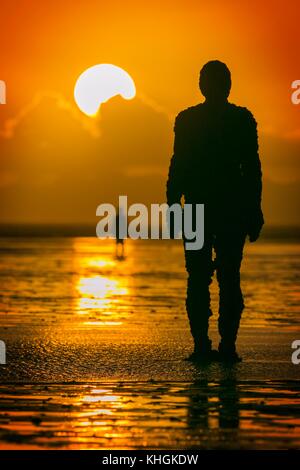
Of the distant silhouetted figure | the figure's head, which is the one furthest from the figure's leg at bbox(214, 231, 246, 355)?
the figure's head

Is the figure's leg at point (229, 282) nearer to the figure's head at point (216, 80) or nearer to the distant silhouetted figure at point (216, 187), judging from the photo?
the distant silhouetted figure at point (216, 187)

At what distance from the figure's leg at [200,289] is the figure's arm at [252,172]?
42 centimetres

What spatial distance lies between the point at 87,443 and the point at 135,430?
489mm

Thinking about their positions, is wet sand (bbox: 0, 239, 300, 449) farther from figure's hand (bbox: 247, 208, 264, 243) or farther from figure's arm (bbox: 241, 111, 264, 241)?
figure's arm (bbox: 241, 111, 264, 241)

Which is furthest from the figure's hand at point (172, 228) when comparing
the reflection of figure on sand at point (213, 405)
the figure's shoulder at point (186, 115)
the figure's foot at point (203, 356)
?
the reflection of figure on sand at point (213, 405)

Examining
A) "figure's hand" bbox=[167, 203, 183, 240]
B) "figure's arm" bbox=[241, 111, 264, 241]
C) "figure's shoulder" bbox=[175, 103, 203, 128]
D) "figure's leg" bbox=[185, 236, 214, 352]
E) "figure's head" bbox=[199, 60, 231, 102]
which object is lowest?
"figure's leg" bbox=[185, 236, 214, 352]

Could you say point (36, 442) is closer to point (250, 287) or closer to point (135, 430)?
point (135, 430)

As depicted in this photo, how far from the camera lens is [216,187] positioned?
33.7 feet

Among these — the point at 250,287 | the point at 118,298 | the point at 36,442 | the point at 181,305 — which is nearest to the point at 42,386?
the point at 36,442

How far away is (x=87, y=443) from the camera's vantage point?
6254 millimetres

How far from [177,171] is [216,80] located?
0.82 m

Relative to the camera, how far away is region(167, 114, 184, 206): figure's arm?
1023 centimetres

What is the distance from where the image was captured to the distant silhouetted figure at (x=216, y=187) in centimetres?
1020

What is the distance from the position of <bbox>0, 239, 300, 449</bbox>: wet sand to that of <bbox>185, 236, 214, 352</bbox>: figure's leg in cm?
27
